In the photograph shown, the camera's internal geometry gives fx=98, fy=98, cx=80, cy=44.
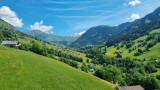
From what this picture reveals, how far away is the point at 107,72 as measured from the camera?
2938 inches

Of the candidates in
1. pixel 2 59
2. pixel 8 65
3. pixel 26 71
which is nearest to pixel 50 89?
pixel 26 71

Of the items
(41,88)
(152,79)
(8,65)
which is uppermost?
(8,65)

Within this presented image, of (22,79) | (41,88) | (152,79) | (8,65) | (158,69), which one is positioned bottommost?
(158,69)

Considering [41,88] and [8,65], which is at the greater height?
[8,65]

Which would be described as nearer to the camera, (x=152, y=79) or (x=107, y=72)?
(x=152, y=79)

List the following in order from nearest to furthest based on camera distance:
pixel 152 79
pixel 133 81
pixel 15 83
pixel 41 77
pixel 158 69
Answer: pixel 15 83, pixel 41 77, pixel 152 79, pixel 133 81, pixel 158 69

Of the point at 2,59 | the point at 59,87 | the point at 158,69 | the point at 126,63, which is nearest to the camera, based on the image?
the point at 59,87

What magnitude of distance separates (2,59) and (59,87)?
28427mm

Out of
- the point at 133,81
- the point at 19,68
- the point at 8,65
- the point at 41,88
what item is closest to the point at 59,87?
the point at 41,88

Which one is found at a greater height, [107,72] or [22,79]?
[22,79]

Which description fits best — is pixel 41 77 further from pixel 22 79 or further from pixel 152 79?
pixel 152 79

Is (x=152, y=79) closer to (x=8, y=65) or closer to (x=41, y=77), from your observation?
(x=41, y=77)

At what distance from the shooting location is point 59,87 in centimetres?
3675

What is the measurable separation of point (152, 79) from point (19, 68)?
7771 cm
